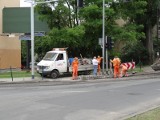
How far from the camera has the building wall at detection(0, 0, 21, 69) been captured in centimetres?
4969

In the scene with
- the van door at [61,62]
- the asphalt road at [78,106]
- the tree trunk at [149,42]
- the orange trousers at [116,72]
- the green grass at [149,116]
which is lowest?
the asphalt road at [78,106]

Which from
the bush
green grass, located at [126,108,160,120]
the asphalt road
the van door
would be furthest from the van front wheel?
the bush

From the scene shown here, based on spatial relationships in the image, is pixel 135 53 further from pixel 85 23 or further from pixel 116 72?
pixel 116 72

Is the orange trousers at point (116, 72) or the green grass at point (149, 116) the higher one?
the orange trousers at point (116, 72)

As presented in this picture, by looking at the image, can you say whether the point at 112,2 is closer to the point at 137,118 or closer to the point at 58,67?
the point at 58,67

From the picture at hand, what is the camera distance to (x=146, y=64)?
55031 mm

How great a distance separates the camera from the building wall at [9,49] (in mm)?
49688

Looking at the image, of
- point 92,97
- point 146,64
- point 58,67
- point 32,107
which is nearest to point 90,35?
point 58,67

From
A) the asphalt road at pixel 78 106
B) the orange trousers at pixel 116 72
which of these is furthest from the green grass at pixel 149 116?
the orange trousers at pixel 116 72

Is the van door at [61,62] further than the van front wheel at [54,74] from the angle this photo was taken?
Yes

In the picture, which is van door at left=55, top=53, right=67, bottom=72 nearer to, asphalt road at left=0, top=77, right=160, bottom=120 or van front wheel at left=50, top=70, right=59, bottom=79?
van front wheel at left=50, top=70, right=59, bottom=79

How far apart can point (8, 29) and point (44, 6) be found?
8.61 metres

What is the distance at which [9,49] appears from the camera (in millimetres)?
51031

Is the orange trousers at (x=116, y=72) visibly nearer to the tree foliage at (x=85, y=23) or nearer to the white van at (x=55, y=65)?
the white van at (x=55, y=65)
